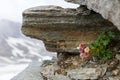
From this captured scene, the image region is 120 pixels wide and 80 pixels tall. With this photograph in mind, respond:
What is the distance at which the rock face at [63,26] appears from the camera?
46.7ft

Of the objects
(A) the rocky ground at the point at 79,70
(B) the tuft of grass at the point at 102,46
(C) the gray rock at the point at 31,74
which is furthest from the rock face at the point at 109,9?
(C) the gray rock at the point at 31,74

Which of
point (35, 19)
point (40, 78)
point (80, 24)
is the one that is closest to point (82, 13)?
point (80, 24)

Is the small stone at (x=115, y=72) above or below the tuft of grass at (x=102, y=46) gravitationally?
below

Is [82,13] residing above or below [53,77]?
above

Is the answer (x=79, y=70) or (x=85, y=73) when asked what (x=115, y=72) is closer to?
(x=85, y=73)

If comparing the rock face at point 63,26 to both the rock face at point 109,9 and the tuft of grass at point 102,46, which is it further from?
the rock face at point 109,9

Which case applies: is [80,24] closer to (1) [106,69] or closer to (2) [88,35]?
(2) [88,35]

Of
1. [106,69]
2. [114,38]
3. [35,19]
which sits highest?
[35,19]

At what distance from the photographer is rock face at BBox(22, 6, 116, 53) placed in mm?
14242

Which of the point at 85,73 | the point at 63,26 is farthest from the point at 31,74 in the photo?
the point at 85,73

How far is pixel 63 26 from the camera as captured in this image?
14664mm

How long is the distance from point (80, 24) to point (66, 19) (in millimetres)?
460

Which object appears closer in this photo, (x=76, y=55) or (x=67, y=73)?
(x=67, y=73)

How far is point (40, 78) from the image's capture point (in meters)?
15.6
